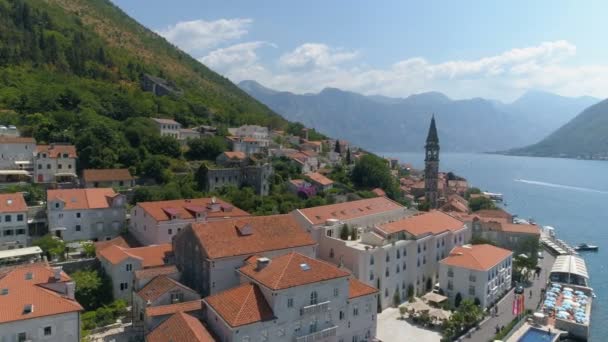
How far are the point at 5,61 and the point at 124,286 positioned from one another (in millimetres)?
73391

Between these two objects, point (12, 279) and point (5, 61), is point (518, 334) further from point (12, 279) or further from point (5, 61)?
point (5, 61)

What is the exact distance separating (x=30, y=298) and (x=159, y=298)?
7.19 meters

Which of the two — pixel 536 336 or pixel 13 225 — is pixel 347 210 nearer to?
pixel 536 336

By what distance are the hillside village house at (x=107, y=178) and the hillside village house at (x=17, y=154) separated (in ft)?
23.2

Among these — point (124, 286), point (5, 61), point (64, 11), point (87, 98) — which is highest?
point (64, 11)

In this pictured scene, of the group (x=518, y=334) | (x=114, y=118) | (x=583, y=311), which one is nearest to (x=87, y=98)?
(x=114, y=118)

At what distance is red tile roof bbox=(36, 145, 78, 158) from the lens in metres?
53.0

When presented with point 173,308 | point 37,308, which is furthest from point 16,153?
point 173,308

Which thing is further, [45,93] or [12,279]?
[45,93]

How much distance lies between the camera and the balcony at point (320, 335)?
27219 millimetres

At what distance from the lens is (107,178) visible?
52125 millimetres

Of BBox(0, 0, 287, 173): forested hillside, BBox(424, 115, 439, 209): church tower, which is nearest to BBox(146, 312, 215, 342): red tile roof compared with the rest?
BBox(0, 0, 287, 173): forested hillside

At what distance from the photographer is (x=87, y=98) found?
74.2m

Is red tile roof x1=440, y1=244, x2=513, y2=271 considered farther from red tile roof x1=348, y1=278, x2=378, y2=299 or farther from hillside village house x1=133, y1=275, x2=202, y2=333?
hillside village house x1=133, y1=275, x2=202, y2=333
